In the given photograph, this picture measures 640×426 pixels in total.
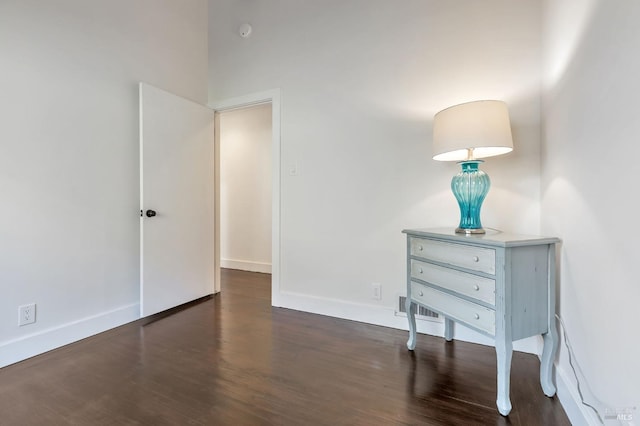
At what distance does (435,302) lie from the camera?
179cm

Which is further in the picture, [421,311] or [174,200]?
[174,200]

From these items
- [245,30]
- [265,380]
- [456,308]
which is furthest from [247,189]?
[456,308]

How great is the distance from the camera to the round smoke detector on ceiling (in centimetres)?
295

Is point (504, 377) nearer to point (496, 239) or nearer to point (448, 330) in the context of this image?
point (496, 239)

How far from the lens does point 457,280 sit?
1.64m

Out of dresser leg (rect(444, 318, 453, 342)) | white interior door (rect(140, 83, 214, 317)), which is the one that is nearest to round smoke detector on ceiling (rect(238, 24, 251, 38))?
white interior door (rect(140, 83, 214, 317))

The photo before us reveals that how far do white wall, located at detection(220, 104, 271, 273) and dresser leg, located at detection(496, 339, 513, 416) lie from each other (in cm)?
328

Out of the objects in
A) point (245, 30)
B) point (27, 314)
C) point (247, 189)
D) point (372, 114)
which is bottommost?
point (27, 314)

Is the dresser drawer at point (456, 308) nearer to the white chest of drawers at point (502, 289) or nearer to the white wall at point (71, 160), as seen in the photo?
the white chest of drawers at point (502, 289)

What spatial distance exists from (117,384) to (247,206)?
307 centimetres

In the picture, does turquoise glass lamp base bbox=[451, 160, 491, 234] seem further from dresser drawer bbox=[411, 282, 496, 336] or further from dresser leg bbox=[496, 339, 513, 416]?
dresser leg bbox=[496, 339, 513, 416]

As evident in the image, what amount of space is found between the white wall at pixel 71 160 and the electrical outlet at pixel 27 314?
0.9 inches

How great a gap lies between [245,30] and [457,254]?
2799mm

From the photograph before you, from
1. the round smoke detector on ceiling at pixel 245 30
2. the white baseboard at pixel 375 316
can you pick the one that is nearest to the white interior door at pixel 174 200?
the round smoke detector on ceiling at pixel 245 30
